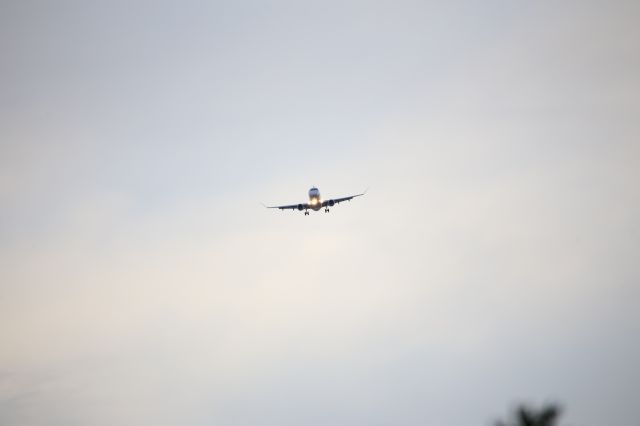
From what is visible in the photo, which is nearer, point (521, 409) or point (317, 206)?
point (521, 409)

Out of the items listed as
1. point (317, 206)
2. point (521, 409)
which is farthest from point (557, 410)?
point (317, 206)

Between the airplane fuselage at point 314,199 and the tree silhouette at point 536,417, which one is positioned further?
the airplane fuselage at point 314,199

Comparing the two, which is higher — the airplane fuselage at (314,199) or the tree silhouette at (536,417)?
the airplane fuselage at (314,199)

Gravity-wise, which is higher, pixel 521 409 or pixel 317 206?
pixel 317 206

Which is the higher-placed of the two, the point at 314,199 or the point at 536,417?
the point at 314,199

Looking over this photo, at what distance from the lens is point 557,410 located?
3388 centimetres

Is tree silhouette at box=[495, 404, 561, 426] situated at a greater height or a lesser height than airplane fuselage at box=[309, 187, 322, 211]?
lesser

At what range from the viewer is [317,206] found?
346ft

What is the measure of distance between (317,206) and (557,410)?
243 feet

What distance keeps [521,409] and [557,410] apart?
243 cm

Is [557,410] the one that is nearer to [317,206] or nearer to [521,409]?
[521,409]

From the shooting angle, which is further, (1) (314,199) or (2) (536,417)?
(1) (314,199)

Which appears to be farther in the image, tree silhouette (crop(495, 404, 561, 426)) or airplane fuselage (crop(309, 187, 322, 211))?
airplane fuselage (crop(309, 187, 322, 211))

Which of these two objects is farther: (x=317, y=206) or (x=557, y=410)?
(x=317, y=206)
